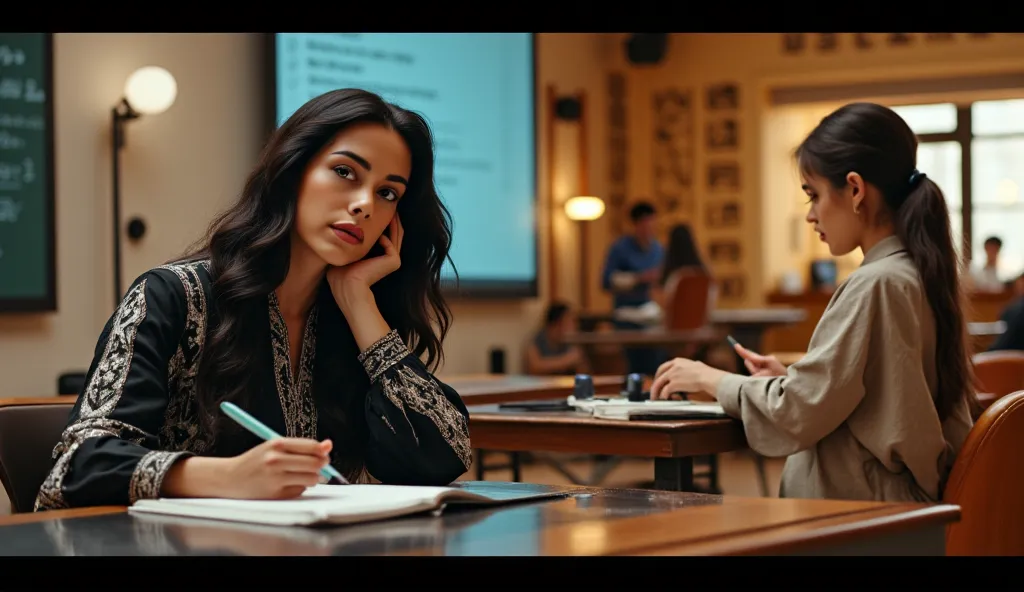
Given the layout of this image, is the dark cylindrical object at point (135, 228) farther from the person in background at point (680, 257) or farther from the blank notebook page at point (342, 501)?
the blank notebook page at point (342, 501)

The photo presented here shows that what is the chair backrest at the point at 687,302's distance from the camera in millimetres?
7523

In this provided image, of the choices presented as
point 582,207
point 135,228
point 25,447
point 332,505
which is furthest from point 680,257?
point 332,505

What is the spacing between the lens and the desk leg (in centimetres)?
237

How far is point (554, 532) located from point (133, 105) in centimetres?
497

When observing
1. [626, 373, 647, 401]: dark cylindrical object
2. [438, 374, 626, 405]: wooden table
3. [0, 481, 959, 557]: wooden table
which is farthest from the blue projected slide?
[0, 481, 959, 557]: wooden table

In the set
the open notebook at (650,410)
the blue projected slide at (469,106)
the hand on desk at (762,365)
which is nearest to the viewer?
the open notebook at (650,410)

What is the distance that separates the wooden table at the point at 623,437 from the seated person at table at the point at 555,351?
19.8 ft

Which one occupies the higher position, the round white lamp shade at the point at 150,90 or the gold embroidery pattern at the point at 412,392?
the round white lamp shade at the point at 150,90

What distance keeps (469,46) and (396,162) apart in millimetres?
6555

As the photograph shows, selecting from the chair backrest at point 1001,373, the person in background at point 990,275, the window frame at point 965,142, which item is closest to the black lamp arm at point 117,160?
the chair backrest at point 1001,373

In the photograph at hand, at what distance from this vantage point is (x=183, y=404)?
5.39 ft

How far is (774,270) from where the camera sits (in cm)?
1091

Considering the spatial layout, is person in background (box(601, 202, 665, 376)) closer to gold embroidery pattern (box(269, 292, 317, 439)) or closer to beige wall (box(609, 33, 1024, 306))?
beige wall (box(609, 33, 1024, 306))

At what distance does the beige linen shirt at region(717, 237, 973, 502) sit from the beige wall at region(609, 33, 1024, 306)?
27.2 ft
